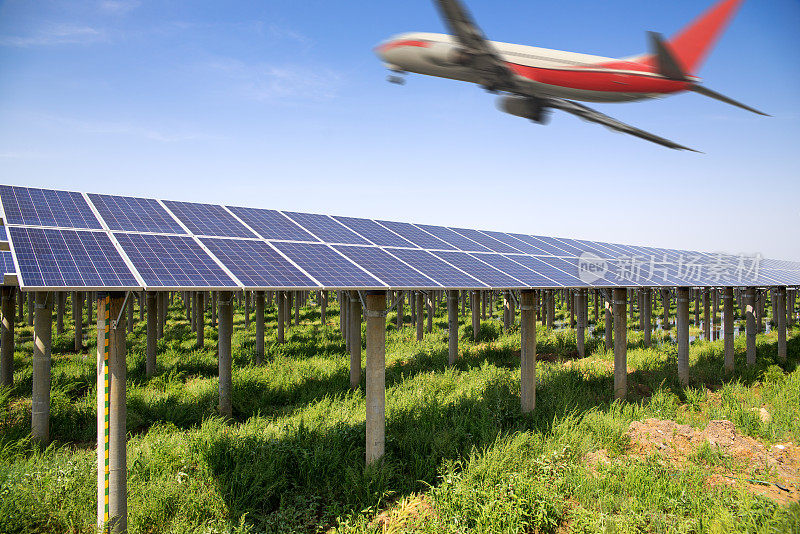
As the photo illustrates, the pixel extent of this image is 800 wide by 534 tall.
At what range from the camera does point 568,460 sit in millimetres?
9234

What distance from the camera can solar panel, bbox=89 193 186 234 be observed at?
344 inches

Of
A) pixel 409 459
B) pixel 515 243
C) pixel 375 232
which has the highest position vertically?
pixel 375 232

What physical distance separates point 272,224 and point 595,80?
800cm

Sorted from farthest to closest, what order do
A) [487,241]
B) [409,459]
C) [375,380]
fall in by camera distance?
1. [487,241]
2. [409,459]
3. [375,380]

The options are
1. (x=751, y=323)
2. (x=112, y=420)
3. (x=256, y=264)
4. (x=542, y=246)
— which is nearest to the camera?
(x=112, y=420)

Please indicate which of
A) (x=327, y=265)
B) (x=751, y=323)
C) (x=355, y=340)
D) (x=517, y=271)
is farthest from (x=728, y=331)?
(x=327, y=265)

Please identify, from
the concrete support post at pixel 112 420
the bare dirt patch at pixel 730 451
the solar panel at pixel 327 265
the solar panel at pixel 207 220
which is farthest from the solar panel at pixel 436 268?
the concrete support post at pixel 112 420

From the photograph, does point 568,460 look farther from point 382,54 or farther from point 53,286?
point 53,286

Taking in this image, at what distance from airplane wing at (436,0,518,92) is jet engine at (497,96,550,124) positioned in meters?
0.20

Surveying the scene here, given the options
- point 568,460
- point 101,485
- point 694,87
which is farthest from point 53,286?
point 568,460

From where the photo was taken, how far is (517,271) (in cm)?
1216

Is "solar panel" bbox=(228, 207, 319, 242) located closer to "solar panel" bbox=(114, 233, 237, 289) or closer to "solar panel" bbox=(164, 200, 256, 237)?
"solar panel" bbox=(164, 200, 256, 237)

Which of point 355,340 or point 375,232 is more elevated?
point 375,232

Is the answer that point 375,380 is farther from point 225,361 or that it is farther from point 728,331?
point 728,331
